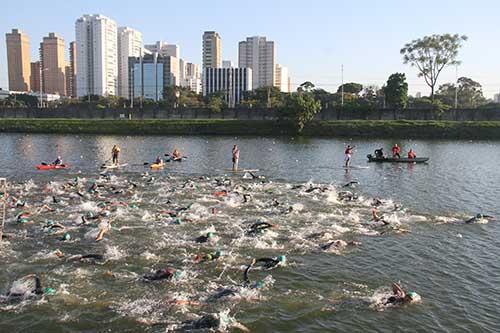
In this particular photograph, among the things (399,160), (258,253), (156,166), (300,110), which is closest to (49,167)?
(156,166)

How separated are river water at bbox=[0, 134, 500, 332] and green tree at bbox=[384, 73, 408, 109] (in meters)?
65.5

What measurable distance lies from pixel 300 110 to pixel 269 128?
7834mm

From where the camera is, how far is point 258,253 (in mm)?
20531

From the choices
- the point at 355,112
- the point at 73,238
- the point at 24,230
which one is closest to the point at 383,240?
the point at 73,238

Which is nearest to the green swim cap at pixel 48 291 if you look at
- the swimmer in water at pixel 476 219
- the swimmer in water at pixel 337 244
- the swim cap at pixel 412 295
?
the swimmer in water at pixel 337 244

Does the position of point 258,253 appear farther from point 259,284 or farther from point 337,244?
point 259,284

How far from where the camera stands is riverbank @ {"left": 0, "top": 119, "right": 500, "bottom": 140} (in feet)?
294

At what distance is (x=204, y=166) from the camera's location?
48.6 m

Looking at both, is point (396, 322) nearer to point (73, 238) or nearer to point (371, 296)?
point (371, 296)

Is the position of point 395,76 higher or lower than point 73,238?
higher

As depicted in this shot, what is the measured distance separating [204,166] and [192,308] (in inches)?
1337

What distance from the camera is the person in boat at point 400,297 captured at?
1567 centimetres

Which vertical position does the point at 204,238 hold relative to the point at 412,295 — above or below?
above

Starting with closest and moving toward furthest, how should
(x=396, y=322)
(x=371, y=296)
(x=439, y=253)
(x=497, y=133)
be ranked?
(x=396, y=322) → (x=371, y=296) → (x=439, y=253) → (x=497, y=133)
